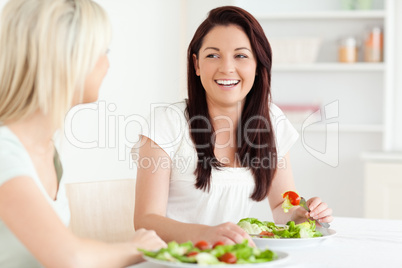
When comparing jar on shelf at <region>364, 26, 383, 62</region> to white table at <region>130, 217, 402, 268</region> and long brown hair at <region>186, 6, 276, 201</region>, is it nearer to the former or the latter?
long brown hair at <region>186, 6, 276, 201</region>

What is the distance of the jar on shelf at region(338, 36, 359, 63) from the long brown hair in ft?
6.59

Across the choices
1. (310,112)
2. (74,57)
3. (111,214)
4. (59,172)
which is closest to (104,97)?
(310,112)

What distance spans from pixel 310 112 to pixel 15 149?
299 centimetres

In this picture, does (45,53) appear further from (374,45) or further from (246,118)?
(374,45)

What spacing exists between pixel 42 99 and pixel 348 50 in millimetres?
3006

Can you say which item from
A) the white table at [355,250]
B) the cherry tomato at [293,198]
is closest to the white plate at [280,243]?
the white table at [355,250]

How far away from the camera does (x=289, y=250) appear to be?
130 centimetres

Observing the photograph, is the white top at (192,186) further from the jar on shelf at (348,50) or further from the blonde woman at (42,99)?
the jar on shelf at (348,50)

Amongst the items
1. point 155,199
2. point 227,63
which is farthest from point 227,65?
point 155,199

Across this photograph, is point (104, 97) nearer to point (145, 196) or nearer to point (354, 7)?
point (354, 7)

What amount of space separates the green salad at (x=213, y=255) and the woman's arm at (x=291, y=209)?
0.52 m

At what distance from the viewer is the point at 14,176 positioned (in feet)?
3.53

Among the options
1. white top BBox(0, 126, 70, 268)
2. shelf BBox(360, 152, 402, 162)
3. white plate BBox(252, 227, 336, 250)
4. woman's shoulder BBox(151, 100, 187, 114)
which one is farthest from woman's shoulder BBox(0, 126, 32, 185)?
shelf BBox(360, 152, 402, 162)

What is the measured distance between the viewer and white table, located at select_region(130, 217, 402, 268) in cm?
120
